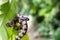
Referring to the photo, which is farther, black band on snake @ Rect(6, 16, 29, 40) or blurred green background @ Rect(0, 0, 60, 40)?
blurred green background @ Rect(0, 0, 60, 40)

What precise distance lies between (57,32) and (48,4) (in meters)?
0.25

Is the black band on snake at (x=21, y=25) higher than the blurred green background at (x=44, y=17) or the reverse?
the reverse

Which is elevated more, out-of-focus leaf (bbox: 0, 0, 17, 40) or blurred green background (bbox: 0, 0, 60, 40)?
blurred green background (bbox: 0, 0, 60, 40)

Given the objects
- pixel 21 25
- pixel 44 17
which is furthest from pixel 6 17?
pixel 44 17

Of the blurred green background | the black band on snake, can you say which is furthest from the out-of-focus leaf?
the blurred green background

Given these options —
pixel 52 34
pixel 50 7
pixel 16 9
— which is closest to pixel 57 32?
pixel 52 34

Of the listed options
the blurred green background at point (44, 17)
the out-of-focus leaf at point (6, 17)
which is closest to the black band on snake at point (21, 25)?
the out-of-focus leaf at point (6, 17)

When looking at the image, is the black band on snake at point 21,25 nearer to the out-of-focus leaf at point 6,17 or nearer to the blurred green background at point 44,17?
the out-of-focus leaf at point 6,17

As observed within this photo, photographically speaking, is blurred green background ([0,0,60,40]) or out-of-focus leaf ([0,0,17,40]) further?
blurred green background ([0,0,60,40])

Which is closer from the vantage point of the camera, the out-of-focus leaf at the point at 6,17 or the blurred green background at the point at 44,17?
the out-of-focus leaf at the point at 6,17

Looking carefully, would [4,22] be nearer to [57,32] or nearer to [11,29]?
[11,29]

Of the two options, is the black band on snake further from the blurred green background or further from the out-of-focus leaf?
the blurred green background

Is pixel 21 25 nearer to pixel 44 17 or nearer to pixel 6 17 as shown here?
pixel 6 17

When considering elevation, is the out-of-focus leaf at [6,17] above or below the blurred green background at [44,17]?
below
